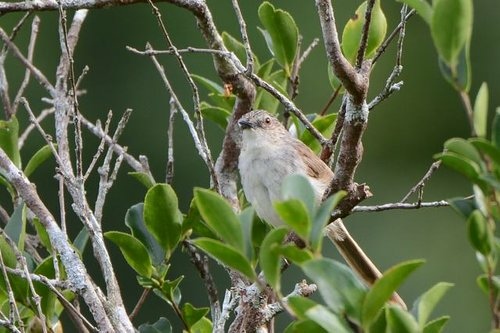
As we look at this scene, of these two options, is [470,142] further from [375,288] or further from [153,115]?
[153,115]

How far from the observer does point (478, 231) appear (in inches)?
91.7

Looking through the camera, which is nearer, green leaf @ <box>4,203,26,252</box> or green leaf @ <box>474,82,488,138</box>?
green leaf @ <box>474,82,488,138</box>

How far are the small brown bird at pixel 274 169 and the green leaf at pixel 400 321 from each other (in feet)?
7.19

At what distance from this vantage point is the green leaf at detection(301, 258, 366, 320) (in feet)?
7.43

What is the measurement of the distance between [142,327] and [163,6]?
31.4ft

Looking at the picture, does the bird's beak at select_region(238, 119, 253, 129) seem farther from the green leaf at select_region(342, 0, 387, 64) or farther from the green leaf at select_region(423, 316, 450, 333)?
the green leaf at select_region(423, 316, 450, 333)

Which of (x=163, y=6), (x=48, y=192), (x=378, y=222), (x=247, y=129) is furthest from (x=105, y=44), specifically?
(x=247, y=129)

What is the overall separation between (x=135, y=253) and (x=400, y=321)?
4.39ft

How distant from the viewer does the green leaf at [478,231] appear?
2.31 metres

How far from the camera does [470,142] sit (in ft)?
7.59

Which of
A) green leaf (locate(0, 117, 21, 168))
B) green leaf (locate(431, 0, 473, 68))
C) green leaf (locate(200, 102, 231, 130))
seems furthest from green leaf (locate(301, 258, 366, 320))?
green leaf (locate(200, 102, 231, 130))

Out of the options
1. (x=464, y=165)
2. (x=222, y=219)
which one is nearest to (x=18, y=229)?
(x=222, y=219)

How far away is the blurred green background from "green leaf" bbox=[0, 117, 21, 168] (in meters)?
6.23

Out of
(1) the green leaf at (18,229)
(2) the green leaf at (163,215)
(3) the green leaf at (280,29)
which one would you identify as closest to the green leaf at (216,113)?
(3) the green leaf at (280,29)
